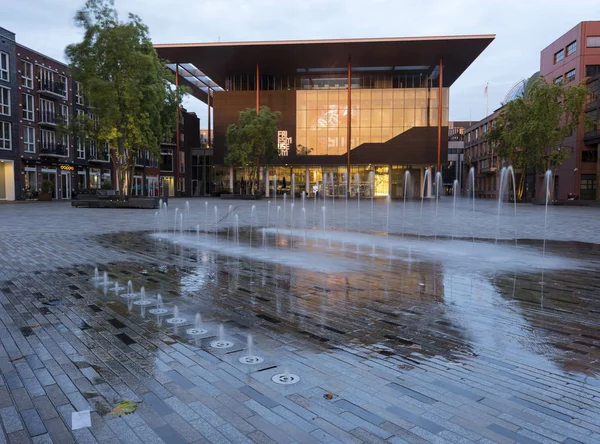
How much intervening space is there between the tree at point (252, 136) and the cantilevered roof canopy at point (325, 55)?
6.71 meters

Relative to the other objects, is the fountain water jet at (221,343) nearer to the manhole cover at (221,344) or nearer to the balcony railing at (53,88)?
the manhole cover at (221,344)

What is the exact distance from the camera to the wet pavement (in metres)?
2.91

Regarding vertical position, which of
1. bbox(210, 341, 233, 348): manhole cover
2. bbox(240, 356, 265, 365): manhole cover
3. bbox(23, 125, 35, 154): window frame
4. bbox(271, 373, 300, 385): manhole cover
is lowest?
bbox(271, 373, 300, 385): manhole cover

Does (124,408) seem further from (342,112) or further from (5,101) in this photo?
(342,112)

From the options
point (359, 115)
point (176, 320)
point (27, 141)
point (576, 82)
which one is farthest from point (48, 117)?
point (576, 82)

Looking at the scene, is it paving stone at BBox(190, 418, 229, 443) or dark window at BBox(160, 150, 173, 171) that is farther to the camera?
dark window at BBox(160, 150, 173, 171)

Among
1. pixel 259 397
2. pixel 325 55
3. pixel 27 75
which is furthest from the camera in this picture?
pixel 325 55

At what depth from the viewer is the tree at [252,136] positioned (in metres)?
45.6

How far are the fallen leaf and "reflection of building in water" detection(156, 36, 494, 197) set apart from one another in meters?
49.0

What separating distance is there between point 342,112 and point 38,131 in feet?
104

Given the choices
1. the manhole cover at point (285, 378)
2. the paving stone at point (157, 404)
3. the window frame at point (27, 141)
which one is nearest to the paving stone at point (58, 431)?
the paving stone at point (157, 404)

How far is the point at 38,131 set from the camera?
139 ft

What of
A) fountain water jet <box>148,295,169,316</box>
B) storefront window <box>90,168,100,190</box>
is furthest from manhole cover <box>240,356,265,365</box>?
storefront window <box>90,168,100,190</box>

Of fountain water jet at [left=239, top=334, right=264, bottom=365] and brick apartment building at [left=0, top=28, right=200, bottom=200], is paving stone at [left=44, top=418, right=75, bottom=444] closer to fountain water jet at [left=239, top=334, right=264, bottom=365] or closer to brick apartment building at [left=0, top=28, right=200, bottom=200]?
fountain water jet at [left=239, top=334, right=264, bottom=365]
